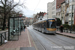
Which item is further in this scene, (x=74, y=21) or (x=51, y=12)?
(x=51, y=12)

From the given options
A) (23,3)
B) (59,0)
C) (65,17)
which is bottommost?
(65,17)

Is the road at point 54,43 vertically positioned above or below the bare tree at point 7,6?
below

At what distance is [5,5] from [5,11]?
1.96 meters

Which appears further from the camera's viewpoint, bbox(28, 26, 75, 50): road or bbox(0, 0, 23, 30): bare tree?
bbox(0, 0, 23, 30): bare tree

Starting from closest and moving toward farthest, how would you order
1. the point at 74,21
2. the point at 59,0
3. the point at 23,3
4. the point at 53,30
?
the point at 53,30 → the point at 23,3 → the point at 74,21 → the point at 59,0

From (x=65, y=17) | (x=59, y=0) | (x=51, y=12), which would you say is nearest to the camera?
(x=65, y=17)

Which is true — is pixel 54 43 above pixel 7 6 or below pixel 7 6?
below

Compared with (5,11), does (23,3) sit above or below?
above

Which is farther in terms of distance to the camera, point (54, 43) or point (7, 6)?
point (7, 6)

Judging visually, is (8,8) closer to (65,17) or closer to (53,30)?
(53,30)

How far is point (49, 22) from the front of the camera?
70.0ft

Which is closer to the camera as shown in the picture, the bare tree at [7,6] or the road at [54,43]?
the road at [54,43]

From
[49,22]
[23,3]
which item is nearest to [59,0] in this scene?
[23,3]

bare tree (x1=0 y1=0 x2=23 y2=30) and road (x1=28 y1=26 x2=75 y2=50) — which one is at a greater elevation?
bare tree (x1=0 y1=0 x2=23 y2=30)
